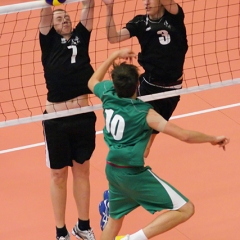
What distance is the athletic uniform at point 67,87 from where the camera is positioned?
18.7 ft

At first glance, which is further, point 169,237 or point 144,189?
point 169,237

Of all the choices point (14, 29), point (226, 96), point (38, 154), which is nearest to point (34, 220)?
point (38, 154)

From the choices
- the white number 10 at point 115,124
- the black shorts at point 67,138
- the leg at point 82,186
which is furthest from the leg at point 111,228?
the white number 10 at point 115,124

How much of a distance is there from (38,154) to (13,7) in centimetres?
250

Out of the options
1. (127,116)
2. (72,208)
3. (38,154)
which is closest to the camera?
(127,116)

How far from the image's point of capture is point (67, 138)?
19.0 feet

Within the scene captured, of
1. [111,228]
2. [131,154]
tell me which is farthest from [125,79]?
[111,228]

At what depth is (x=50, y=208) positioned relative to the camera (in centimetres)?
670

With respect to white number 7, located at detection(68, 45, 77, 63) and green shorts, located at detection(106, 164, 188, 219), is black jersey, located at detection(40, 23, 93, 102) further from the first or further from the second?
green shorts, located at detection(106, 164, 188, 219)

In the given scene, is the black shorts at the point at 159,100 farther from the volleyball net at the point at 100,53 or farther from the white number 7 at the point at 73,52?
the volleyball net at the point at 100,53

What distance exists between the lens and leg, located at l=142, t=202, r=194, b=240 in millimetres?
5164

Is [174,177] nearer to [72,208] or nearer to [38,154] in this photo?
[72,208]

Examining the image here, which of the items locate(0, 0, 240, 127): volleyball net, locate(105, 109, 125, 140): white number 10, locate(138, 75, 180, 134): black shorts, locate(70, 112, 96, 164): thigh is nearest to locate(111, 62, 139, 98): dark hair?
locate(105, 109, 125, 140): white number 10

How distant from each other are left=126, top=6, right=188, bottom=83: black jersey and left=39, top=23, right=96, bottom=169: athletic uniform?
69cm
